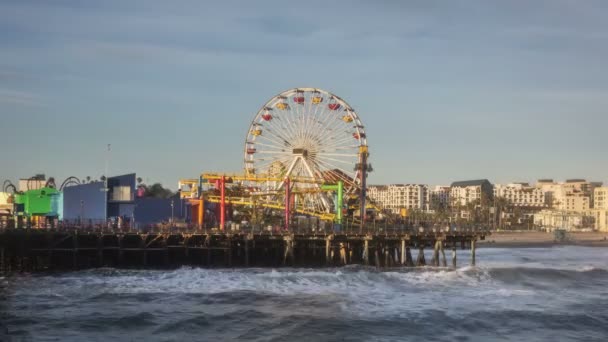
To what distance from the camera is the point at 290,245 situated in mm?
64062

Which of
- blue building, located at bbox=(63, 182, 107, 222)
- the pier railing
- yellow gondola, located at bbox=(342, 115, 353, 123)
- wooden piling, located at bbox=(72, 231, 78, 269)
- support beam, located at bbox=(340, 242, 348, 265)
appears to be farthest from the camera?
yellow gondola, located at bbox=(342, 115, 353, 123)

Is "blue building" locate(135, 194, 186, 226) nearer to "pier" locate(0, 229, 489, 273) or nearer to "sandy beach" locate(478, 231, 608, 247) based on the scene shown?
"pier" locate(0, 229, 489, 273)

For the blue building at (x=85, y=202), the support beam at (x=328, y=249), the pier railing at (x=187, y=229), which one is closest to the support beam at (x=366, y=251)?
the pier railing at (x=187, y=229)

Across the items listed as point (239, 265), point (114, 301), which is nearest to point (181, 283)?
point (114, 301)

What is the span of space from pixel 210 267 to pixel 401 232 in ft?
55.0

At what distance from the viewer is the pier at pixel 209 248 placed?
194 ft

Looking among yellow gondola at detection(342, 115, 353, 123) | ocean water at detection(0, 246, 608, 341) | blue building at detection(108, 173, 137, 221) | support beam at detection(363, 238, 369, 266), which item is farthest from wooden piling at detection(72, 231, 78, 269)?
yellow gondola at detection(342, 115, 353, 123)

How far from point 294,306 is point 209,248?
20.3m

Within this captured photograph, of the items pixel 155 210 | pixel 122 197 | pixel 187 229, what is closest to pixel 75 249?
pixel 187 229

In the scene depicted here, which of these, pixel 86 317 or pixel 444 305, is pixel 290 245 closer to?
pixel 444 305

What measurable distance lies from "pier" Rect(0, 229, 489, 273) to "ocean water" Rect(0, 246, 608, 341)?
2887 mm

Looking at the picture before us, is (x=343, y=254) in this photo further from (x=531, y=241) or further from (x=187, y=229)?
(x=531, y=241)

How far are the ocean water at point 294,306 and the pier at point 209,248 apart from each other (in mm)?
2887

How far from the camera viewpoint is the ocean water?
37031mm
